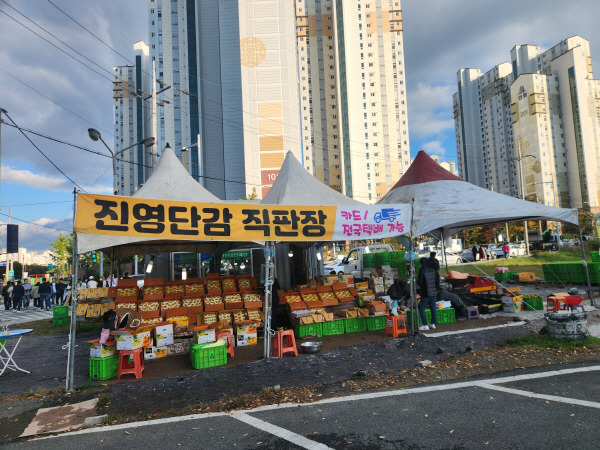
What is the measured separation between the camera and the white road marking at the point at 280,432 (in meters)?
4.05

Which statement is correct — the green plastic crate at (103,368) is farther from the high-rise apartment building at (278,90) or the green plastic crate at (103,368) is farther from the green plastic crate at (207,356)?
the high-rise apartment building at (278,90)

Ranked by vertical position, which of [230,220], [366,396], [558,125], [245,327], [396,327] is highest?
[558,125]

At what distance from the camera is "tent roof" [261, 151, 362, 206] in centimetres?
1007

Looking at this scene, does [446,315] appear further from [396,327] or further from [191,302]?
[191,302]

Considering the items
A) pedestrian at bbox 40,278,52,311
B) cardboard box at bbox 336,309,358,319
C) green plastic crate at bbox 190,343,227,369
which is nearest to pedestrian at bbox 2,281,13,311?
pedestrian at bbox 40,278,52,311

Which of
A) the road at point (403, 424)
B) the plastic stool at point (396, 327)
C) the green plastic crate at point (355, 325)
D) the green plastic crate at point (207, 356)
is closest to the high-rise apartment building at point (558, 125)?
the green plastic crate at point (355, 325)

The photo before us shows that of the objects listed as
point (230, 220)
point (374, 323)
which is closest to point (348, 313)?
point (374, 323)

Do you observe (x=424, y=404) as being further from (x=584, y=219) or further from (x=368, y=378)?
(x=584, y=219)

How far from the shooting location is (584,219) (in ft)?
199

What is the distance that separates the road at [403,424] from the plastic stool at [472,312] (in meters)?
5.33

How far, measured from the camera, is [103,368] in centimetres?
700

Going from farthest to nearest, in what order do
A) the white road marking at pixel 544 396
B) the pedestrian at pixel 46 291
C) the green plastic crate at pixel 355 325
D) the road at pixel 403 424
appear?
the pedestrian at pixel 46 291 < the green plastic crate at pixel 355 325 < the white road marking at pixel 544 396 < the road at pixel 403 424

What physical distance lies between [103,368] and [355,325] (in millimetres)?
6356

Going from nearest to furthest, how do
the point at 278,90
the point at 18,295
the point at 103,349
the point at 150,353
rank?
1. the point at 103,349
2. the point at 150,353
3. the point at 18,295
4. the point at 278,90
